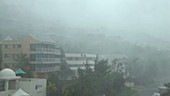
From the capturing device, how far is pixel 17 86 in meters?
20.7

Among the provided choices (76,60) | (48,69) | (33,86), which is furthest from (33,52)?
(76,60)

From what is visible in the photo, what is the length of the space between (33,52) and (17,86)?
10.6 meters

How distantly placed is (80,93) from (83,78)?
5.22 feet

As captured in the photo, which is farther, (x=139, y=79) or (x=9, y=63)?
(x=139, y=79)

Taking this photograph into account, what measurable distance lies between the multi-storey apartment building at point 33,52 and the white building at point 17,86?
8.18 m

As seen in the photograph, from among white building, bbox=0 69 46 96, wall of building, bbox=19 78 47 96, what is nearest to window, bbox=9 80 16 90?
white building, bbox=0 69 46 96

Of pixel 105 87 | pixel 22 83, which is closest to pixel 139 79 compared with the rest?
pixel 105 87

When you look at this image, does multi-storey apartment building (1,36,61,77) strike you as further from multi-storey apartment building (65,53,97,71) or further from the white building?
the white building

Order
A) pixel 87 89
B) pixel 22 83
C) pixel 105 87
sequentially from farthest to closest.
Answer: pixel 105 87 → pixel 87 89 → pixel 22 83

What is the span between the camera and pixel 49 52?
1299 inches

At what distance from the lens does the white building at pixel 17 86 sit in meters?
19.1

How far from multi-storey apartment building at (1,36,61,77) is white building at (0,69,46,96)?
818 centimetres

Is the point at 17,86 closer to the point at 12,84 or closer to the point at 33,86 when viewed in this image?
the point at 12,84

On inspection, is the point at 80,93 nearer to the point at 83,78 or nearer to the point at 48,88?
the point at 83,78
